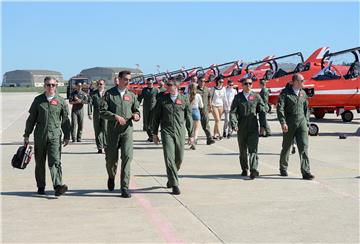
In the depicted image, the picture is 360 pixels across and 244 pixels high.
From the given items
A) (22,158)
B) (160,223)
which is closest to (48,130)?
(22,158)

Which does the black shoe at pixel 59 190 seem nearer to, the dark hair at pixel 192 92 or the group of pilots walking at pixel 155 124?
the group of pilots walking at pixel 155 124

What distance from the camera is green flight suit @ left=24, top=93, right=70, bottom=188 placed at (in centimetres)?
783

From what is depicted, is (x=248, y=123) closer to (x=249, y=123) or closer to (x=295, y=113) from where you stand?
(x=249, y=123)

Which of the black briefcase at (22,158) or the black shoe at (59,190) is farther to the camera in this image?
the black briefcase at (22,158)

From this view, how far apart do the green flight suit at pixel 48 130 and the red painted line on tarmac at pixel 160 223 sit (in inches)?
51.4

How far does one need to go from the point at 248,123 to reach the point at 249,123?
17 mm

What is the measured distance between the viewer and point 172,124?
822 cm

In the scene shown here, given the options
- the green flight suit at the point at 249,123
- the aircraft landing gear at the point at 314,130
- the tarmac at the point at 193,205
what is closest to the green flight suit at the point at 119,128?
the tarmac at the point at 193,205

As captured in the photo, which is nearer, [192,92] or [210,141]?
[192,92]

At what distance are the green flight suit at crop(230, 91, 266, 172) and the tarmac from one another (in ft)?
1.26

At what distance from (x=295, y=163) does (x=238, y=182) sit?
2.53m

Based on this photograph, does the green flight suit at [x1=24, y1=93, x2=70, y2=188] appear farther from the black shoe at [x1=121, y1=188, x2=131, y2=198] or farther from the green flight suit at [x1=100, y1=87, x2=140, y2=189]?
the black shoe at [x1=121, y1=188, x2=131, y2=198]

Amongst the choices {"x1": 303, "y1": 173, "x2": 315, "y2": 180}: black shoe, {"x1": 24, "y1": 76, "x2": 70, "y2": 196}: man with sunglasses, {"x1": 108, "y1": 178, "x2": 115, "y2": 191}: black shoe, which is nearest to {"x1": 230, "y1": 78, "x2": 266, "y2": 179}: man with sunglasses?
{"x1": 303, "y1": 173, "x2": 315, "y2": 180}: black shoe

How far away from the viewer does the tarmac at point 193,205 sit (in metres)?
5.83
